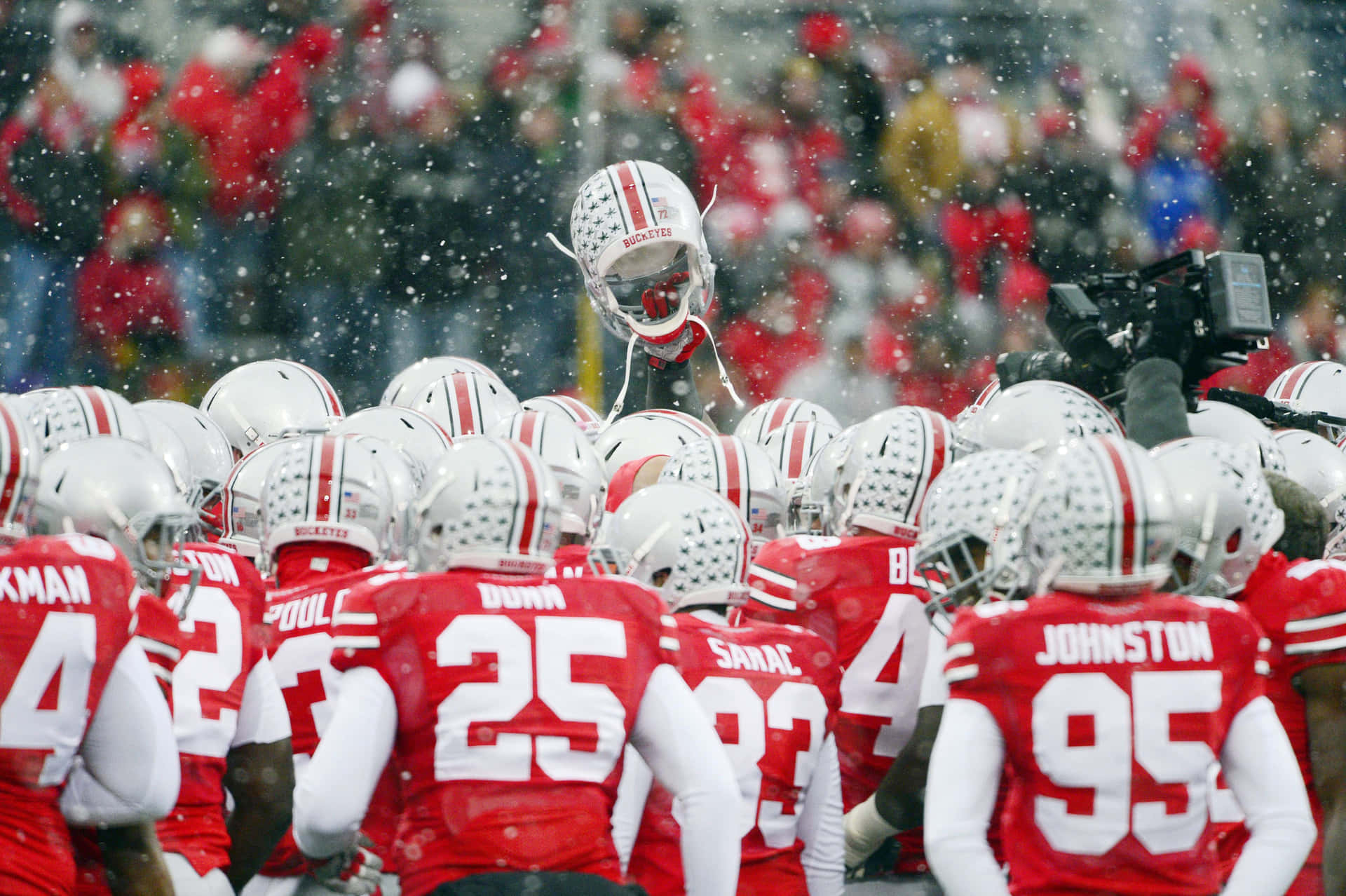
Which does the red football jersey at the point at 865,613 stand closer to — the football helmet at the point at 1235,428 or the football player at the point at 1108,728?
the football player at the point at 1108,728

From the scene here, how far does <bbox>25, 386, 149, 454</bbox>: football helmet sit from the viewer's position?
355 cm

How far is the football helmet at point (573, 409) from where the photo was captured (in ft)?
16.6

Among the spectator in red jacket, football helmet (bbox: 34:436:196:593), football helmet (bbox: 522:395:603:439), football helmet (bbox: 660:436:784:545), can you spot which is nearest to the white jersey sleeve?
football helmet (bbox: 34:436:196:593)

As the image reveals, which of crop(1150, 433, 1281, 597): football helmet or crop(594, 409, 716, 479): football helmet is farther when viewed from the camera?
crop(594, 409, 716, 479): football helmet

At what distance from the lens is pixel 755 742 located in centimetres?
282

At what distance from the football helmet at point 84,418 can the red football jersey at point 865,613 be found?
148 centimetres

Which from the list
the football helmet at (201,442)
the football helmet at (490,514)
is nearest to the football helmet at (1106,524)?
the football helmet at (490,514)

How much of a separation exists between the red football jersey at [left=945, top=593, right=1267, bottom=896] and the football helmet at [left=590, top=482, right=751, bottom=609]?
0.78 metres

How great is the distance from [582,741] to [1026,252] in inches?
283

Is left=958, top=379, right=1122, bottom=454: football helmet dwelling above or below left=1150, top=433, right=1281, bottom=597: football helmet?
above

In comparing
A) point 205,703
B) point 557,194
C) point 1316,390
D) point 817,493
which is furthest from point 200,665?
point 557,194

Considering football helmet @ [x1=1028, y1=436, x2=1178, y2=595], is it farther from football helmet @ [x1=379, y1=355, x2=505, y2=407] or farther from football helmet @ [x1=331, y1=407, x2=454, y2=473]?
football helmet @ [x1=379, y1=355, x2=505, y2=407]

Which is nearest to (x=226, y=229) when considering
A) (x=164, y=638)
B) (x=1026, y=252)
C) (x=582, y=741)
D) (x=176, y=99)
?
(x=176, y=99)

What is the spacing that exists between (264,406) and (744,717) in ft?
8.37
